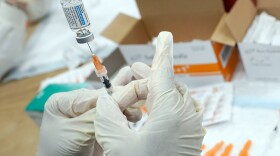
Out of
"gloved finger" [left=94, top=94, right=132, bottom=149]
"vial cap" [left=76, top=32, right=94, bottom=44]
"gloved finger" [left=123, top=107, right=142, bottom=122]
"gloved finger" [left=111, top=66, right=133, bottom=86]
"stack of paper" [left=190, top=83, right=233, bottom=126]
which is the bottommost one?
"stack of paper" [left=190, top=83, right=233, bottom=126]

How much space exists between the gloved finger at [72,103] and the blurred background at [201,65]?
0.49 ft

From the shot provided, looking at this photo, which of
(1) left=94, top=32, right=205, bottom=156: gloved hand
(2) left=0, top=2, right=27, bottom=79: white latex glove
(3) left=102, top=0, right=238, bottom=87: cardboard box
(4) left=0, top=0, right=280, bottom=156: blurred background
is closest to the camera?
(1) left=94, top=32, right=205, bottom=156: gloved hand

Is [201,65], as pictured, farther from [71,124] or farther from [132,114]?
[71,124]

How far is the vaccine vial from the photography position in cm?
73

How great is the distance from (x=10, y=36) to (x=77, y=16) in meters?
1.23

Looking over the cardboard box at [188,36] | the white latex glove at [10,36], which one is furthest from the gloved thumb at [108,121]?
the white latex glove at [10,36]

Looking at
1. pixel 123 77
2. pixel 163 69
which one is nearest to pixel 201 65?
pixel 123 77

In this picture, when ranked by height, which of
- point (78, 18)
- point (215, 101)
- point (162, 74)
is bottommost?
point (215, 101)

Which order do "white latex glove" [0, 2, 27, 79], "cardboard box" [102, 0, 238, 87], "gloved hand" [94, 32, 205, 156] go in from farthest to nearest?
"white latex glove" [0, 2, 27, 79], "cardboard box" [102, 0, 238, 87], "gloved hand" [94, 32, 205, 156]

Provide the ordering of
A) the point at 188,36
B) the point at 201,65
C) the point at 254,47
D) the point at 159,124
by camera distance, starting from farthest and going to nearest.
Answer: the point at 188,36, the point at 201,65, the point at 254,47, the point at 159,124

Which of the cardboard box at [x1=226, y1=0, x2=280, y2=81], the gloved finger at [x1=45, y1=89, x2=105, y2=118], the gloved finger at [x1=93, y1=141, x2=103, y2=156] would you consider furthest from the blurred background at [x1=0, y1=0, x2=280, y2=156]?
the gloved finger at [x1=93, y1=141, x2=103, y2=156]

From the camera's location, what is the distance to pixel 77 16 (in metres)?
0.74

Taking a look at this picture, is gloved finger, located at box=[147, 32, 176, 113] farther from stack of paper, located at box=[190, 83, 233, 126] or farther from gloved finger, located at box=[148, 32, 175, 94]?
stack of paper, located at box=[190, 83, 233, 126]

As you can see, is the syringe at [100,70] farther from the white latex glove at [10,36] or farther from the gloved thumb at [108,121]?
the white latex glove at [10,36]
